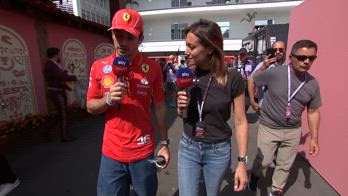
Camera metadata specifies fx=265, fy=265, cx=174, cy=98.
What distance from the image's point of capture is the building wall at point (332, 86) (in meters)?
3.59

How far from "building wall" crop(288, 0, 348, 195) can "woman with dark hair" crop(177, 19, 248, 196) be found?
2275 mm

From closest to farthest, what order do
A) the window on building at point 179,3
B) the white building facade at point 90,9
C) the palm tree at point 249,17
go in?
the white building facade at point 90,9, the palm tree at point 249,17, the window on building at point 179,3

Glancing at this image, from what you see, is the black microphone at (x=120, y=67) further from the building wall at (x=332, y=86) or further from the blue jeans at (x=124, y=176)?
the building wall at (x=332, y=86)

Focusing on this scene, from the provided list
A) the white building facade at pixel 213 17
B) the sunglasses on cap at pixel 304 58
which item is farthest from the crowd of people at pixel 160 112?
the white building facade at pixel 213 17

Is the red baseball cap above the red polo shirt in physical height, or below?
above

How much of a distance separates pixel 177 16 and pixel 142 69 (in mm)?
31241

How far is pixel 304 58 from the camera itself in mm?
2914

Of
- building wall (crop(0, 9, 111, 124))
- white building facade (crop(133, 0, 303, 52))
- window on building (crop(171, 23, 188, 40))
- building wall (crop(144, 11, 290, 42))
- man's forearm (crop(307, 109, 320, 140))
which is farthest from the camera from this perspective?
window on building (crop(171, 23, 188, 40))

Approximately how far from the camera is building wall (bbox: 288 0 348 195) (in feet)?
11.8

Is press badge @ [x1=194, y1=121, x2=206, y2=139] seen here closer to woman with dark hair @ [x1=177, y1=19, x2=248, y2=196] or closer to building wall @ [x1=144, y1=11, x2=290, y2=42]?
woman with dark hair @ [x1=177, y1=19, x2=248, y2=196]

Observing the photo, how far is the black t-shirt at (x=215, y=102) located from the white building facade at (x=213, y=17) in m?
27.4

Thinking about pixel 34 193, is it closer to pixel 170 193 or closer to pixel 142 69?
pixel 170 193

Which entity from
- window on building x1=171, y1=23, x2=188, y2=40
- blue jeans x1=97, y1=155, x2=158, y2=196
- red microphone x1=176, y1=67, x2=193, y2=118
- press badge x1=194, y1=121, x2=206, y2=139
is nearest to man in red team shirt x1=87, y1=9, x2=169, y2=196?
blue jeans x1=97, y1=155, x2=158, y2=196

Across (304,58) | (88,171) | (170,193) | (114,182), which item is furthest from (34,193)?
(304,58)
